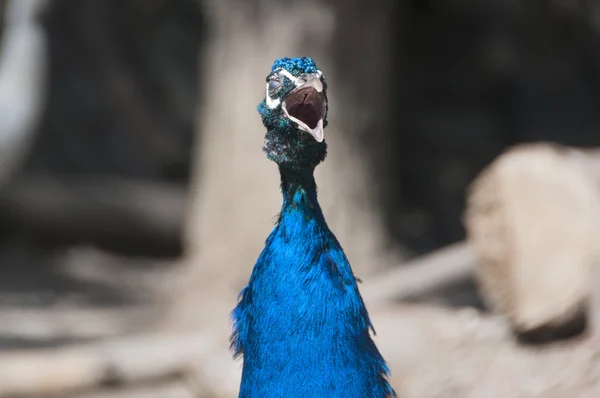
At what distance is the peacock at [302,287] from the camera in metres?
2.17

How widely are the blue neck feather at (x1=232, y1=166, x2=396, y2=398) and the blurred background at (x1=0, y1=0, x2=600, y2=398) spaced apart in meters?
1.23

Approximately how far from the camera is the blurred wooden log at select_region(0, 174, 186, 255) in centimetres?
803

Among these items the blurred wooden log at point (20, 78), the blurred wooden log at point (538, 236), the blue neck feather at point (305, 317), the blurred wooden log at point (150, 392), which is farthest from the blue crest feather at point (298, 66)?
the blurred wooden log at point (20, 78)

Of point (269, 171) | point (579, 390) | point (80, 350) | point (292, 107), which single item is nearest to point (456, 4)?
point (269, 171)

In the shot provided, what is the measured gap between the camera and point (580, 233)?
3.46m

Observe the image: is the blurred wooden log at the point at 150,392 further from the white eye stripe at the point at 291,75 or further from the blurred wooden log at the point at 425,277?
the white eye stripe at the point at 291,75

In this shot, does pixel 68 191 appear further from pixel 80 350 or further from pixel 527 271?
pixel 527 271

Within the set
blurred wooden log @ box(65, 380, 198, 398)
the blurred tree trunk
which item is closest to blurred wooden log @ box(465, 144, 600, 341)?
blurred wooden log @ box(65, 380, 198, 398)

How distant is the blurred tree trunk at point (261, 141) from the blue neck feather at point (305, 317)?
3240mm

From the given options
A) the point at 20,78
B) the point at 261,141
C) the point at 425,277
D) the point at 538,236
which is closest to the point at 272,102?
the point at 538,236

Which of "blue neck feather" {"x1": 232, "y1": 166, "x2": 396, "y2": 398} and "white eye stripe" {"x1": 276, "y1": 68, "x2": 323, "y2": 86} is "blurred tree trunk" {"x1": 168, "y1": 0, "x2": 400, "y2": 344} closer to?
"blue neck feather" {"x1": 232, "y1": 166, "x2": 396, "y2": 398}

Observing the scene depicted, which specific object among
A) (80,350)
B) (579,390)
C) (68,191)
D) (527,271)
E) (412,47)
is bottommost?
(579,390)

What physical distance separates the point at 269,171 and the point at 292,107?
3406 mm

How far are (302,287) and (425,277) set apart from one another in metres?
2.26
